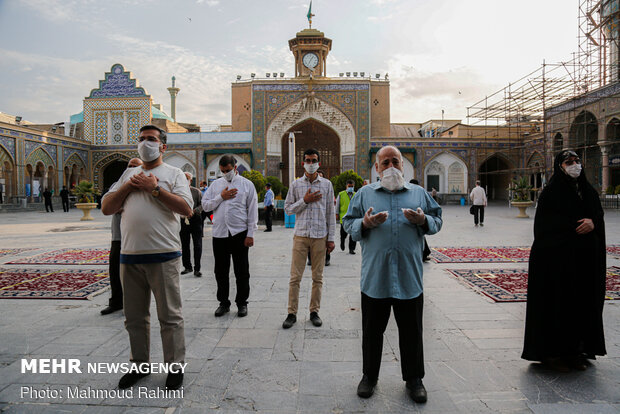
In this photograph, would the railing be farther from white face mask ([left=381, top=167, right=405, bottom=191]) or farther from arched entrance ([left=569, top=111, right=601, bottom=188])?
white face mask ([left=381, top=167, right=405, bottom=191])

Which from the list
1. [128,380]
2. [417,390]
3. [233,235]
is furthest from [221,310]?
[417,390]

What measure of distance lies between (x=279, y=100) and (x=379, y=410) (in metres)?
23.8

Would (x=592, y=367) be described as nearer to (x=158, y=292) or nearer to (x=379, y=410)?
(x=379, y=410)

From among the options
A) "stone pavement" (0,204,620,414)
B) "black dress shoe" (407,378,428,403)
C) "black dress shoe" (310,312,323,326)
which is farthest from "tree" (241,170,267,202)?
"black dress shoe" (407,378,428,403)

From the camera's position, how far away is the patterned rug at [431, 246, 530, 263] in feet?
20.1

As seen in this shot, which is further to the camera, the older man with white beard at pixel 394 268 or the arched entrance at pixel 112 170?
the arched entrance at pixel 112 170

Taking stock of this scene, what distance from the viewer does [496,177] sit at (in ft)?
91.6

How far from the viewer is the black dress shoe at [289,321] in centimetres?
319

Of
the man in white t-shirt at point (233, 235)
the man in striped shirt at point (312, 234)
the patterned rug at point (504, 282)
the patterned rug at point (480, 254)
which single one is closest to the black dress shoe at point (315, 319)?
the man in striped shirt at point (312, 234)

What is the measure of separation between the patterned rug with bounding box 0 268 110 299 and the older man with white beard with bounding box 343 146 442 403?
126 inches

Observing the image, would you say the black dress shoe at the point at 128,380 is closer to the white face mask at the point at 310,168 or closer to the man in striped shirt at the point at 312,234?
the man in striped shirt at the point at 312,234

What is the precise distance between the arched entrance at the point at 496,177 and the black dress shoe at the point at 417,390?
83.9ft

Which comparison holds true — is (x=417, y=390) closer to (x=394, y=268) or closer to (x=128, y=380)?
(x=394, y=268)

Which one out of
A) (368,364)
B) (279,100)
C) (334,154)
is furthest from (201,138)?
Result: (368,364)
